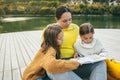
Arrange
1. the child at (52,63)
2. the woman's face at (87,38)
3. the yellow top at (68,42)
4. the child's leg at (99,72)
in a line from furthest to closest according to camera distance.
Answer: the yellow top at (68,42), the woman's face at (87,38), the child's leg at (99,72), the child at (52,63)

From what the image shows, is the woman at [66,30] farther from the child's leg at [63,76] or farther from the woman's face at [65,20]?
the child's leg at [63,76]

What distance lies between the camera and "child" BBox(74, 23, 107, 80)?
2.32m

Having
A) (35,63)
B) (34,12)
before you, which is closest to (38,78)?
(35,63)

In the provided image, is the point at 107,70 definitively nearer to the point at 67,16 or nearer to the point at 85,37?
the point at 85,37

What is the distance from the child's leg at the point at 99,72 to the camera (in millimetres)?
2297

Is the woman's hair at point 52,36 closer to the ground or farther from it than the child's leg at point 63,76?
farther from it

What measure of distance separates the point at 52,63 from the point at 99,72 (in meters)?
0.43

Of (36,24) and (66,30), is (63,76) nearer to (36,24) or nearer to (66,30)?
(66,30)

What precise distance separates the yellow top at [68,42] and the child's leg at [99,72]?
443 mm

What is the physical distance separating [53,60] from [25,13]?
108 feet

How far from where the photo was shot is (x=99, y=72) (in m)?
2.31

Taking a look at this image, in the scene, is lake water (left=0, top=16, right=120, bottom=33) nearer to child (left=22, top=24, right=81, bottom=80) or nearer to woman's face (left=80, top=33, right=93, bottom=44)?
woman's face (left=80, top=33, right=93, bottom=44)

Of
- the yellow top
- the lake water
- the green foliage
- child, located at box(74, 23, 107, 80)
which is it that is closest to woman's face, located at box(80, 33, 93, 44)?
child, located at box(74, 23, 107, 80)

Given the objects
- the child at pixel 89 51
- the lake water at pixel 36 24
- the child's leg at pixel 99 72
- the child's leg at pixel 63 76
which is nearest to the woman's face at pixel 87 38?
the child at pixel 89 51
